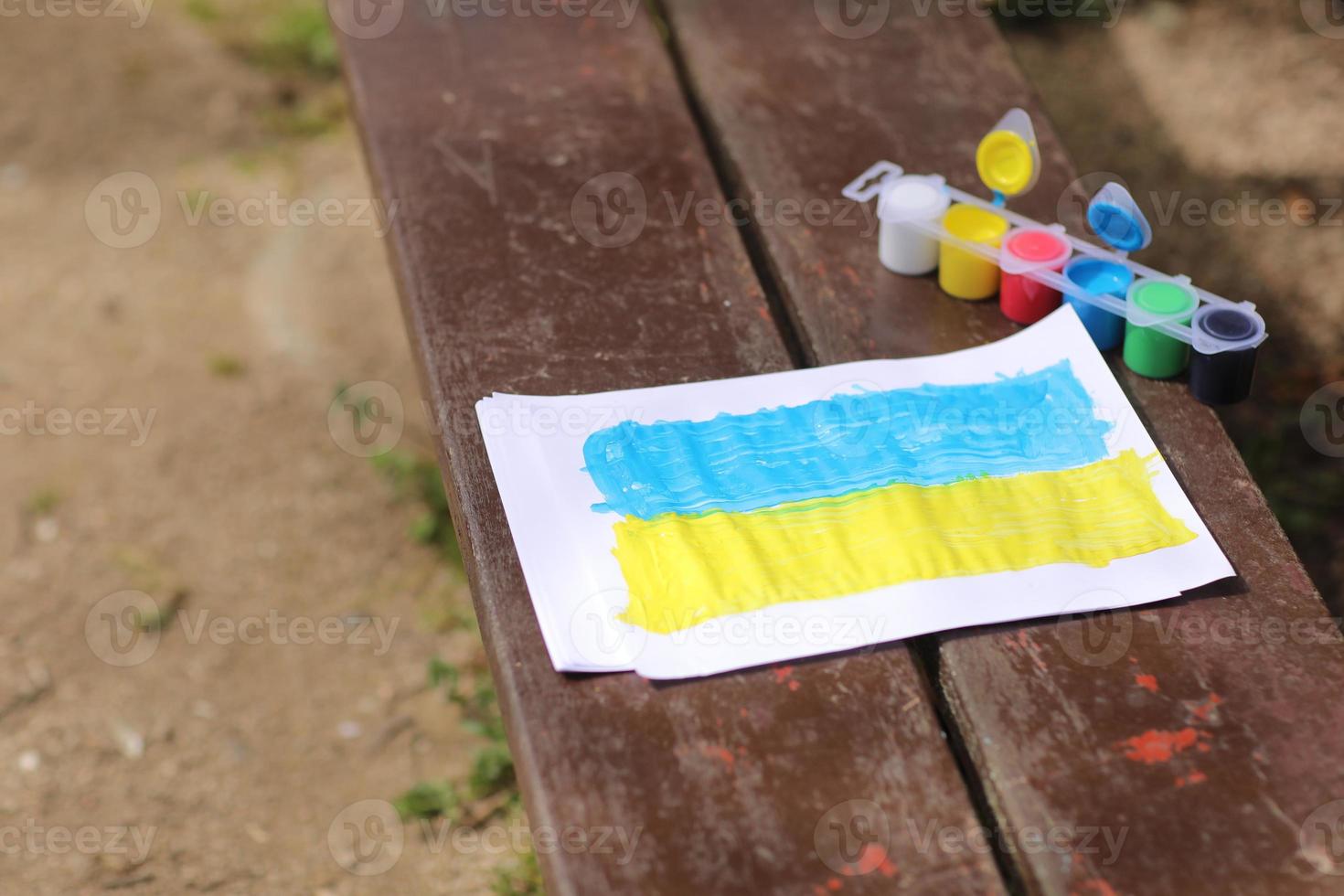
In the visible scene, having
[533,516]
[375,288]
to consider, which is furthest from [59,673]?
[533,516]

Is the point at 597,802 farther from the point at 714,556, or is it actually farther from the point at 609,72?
the point at 609,72

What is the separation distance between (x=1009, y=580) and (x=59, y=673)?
1.66m

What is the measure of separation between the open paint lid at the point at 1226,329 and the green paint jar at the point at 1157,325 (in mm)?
18

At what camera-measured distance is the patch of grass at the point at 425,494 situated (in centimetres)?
243

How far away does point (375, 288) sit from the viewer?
2889 mm

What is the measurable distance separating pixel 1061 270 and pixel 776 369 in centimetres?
36
